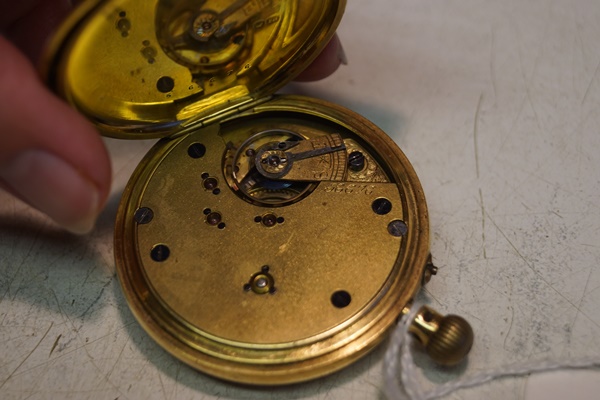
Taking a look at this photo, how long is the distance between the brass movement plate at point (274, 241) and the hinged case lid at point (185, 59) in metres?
0.08

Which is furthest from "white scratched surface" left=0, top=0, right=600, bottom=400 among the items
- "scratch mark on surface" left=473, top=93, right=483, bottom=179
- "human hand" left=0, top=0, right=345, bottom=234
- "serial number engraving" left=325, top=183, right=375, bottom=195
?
"human hand" left=0, top=0, right=345, bottom=234

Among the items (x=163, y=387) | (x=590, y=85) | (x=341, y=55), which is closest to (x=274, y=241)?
(x=163, y=387)

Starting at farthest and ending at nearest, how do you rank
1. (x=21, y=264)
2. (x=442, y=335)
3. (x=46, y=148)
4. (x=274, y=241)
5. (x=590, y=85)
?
(x=590, y=85), (x=21, y=264), (x=274, y=241), (x=442, y=335), (x=46, y=148)

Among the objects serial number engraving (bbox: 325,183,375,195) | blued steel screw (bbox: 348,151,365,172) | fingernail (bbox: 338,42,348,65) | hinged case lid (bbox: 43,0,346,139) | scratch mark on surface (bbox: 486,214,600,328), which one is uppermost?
hinged case lid (bbox: 43,0,346,139)

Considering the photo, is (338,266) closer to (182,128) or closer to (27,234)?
(182,128)

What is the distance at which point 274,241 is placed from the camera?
152cm

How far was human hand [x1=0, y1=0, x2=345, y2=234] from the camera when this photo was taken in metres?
1.16

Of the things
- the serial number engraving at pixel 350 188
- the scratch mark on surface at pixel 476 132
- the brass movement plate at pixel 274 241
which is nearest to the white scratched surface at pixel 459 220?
the scratch mark on surface at pixel 476 132

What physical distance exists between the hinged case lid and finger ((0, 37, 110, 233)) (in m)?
0.15

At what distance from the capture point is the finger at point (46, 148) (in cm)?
116

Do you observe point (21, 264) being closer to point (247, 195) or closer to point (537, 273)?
point (247, 195)

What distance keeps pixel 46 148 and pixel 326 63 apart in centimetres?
91

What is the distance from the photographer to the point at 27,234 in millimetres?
1688

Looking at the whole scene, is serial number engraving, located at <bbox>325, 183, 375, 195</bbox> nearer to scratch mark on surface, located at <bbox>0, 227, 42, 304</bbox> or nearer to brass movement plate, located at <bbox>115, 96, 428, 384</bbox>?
brass movement plate, located at <bbox>115, 96, 428, 384</bbox>
